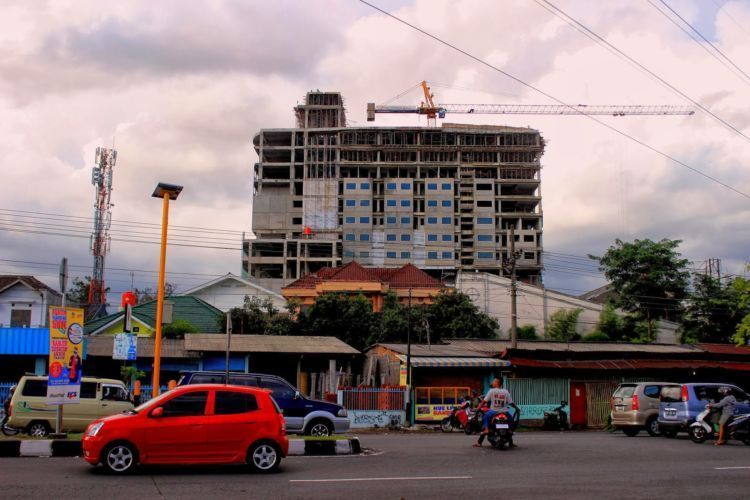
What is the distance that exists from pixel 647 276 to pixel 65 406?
48.8 metres

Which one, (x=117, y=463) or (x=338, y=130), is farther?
(x=338, y=130)

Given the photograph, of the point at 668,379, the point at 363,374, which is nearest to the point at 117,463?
the point at 363,374

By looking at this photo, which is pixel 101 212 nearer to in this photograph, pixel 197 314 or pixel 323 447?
pixel 197 314

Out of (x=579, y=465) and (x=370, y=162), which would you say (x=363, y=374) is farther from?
(x=370, y=162)

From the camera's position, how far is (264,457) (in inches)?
479

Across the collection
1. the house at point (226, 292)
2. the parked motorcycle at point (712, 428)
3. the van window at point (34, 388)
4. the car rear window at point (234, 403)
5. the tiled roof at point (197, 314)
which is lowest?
the parked motorcycle at point (712, 428)

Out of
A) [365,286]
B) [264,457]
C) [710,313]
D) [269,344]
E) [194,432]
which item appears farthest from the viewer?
[365,286]

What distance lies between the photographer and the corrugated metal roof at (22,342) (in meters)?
32.5

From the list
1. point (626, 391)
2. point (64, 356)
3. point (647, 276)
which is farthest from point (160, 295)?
point (647, 276)

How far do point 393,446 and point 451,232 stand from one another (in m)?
89.9

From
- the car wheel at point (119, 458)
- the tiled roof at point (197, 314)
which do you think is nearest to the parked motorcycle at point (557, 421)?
the car wheel at point (119, 458)

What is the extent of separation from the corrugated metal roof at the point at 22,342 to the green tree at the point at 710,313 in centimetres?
4515

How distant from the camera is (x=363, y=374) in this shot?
35.2 meters

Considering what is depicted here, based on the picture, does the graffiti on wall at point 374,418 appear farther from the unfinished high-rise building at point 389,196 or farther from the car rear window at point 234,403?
the unfinished high-rise building at point 389,196
